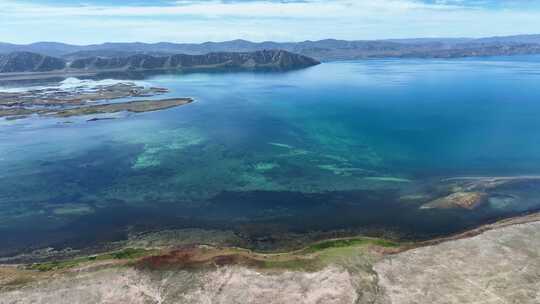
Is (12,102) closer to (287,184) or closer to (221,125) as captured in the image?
(221,125)

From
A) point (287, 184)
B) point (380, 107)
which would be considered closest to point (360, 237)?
point (287, 184)

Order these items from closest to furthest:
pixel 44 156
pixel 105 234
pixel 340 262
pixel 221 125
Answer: pixel 340 262 → pixel 105 234 → pixel 44 156 → pixel 221 125

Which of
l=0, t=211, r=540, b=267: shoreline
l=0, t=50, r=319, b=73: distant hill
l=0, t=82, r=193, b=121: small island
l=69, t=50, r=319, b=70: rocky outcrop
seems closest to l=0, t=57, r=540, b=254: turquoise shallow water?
l=0, t=211, r=540, b=267: shoreline

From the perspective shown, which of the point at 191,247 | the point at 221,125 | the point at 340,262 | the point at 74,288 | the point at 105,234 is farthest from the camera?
the point at 221,125

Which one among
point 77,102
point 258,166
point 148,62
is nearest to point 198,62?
point 148,62

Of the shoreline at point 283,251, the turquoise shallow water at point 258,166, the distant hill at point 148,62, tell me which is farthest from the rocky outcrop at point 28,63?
the shoreline at point 283,251

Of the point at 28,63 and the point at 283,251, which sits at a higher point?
the point at 28,63

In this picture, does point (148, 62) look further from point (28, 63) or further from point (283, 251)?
point (283, 251)

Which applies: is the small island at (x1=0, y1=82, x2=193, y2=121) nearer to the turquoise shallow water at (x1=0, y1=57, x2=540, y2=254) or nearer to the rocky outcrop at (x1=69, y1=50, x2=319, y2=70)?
the turquoise shallow water at (x1=0, y1=57, x2=540, y2=254)
